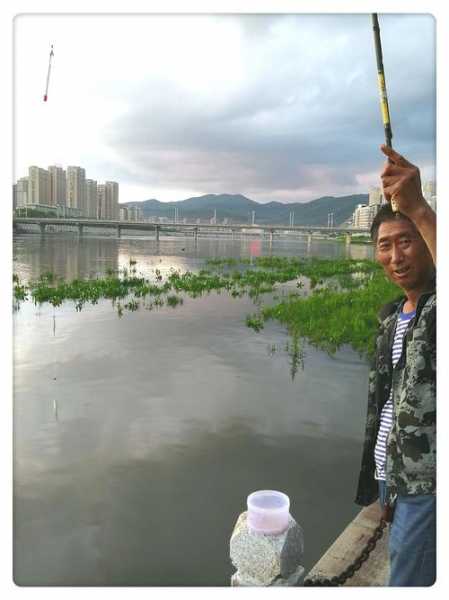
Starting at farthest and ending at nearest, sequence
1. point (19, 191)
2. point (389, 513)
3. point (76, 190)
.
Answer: point (76, 190)
point (19, 191)
point (389, 513)

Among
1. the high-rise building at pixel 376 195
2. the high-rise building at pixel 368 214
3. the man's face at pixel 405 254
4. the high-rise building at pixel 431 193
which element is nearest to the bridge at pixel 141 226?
the high-rise building at pixel 368 214

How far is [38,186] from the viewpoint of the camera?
470 centimetres

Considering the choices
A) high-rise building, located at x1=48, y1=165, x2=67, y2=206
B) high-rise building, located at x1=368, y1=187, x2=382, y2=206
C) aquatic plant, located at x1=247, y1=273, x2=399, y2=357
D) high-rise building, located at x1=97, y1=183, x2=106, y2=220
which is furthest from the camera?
aquatic plant, located at x1=247, y1=273, x2=399, y2=357

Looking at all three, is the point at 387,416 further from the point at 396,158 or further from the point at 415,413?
the point at 396,158

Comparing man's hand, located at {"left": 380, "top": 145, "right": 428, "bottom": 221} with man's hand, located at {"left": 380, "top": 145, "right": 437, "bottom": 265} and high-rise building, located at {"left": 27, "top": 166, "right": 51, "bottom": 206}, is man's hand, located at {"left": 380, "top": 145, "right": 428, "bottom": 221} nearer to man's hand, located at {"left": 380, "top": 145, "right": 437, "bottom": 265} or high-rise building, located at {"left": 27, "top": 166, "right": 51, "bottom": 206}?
man's hand, located at {"left": 380, "top": 145, "right": 437, "bottom": 265}

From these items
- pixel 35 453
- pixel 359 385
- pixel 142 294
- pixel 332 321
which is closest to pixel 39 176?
pixel 35 453

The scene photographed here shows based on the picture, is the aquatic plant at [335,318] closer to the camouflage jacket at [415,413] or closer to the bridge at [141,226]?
the bridge at [141,226]

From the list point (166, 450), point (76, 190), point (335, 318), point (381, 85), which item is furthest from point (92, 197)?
point (381, 85)

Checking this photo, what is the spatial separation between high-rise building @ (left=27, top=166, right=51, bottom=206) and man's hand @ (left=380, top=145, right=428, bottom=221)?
120 inches

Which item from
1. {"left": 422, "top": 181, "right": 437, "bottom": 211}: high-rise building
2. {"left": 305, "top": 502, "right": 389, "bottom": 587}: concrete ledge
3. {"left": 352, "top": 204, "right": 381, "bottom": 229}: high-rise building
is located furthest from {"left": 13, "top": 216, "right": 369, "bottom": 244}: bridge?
{"left": 305, "top": 502, "right": 389, "bottom": 587}: concrete ledge

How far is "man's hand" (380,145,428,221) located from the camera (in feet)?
6.47

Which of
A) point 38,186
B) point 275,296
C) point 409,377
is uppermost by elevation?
point 38,186

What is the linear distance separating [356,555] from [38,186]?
4.39 meters

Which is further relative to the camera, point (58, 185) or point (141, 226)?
point (141, 226)
